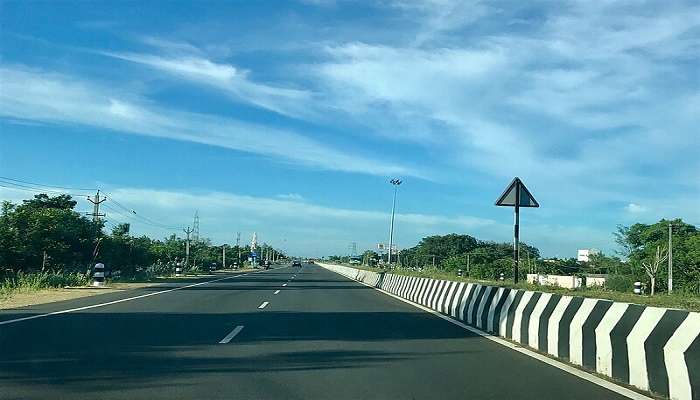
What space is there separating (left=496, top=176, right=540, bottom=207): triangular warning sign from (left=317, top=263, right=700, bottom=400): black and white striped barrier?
11.1 ft

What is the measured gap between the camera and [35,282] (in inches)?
1156

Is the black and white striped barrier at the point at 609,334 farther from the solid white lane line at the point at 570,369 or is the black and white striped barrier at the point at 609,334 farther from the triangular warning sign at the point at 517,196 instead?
the triangular warning sign at the point at 517,196

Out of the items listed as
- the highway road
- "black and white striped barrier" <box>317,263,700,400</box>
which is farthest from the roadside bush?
"black and white striped barrier" <box>317,263,700,400</box>

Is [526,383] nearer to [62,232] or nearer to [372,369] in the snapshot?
[372,369]

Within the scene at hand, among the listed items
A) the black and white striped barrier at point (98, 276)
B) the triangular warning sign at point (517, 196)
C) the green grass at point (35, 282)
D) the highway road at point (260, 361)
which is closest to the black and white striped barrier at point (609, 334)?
the highway road at point (260, 361)

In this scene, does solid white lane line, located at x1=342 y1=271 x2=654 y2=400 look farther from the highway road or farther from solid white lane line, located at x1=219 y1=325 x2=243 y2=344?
solid white lane line, located at x1=219 y1=325 x2=243 y2=344

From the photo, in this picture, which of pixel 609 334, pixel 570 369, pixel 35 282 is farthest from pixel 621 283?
pixel 609 334

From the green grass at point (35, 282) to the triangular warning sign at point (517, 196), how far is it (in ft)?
61.8

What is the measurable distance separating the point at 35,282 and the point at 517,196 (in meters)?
22.1

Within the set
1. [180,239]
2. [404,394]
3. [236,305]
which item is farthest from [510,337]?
[180,239]

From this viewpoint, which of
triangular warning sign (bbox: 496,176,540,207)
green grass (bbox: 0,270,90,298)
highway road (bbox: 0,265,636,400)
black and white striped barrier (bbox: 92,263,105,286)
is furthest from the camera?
black and white striped barrier (bbox: 92,263,105,286)

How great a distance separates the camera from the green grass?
27.6 meters

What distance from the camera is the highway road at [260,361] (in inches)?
305

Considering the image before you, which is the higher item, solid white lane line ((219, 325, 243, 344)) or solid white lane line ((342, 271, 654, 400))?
solid white lane line ((342, 271, 654, 400))
